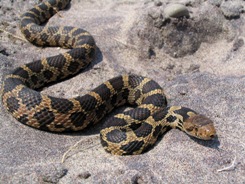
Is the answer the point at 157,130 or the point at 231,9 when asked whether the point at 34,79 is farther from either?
the point at 231,9

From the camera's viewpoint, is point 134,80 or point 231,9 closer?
point 134,80

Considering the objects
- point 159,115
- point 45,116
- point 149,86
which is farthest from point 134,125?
point 45,116

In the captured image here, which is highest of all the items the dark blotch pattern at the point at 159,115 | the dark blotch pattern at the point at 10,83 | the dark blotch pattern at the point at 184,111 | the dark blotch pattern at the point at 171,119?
the dark blotch pattern at the point at 10,83

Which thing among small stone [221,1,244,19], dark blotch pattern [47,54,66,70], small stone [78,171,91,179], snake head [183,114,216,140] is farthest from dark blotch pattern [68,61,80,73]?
small stone [221,1,244,19]

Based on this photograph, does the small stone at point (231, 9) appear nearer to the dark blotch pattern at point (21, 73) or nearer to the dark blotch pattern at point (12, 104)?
the dark blotch pattern at point (21, 73)

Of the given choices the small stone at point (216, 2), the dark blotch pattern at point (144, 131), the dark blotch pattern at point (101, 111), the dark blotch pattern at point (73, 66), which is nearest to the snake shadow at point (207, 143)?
the dark blotch pattern at point (144, 131)

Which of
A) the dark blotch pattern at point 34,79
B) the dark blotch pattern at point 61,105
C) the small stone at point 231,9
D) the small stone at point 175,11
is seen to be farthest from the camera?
the small stone at point 231,9

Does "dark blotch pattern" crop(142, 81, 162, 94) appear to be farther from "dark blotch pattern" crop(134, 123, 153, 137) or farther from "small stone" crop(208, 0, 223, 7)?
"small stone" crop(208, 0, 223, 7)

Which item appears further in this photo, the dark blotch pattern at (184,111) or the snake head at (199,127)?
the dark blotch pattern at (184,111)

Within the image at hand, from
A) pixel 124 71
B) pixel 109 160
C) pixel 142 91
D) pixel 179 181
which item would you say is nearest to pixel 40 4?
pixel 124 71
